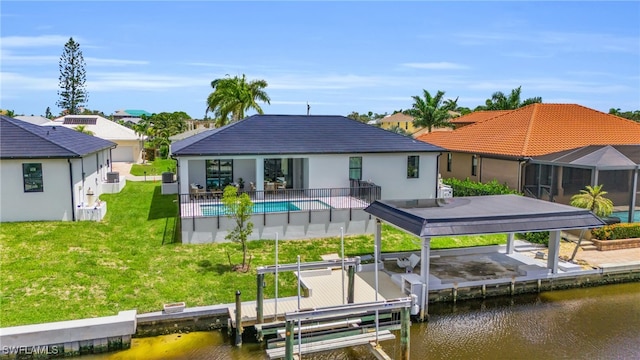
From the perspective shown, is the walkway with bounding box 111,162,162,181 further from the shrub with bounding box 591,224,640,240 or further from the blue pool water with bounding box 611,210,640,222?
the blue pool water with bounding box 611,210,640,222

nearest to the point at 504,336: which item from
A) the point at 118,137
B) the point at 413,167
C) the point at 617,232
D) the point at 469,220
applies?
the point at 469,220

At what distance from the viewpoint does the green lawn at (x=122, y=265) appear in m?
13.3

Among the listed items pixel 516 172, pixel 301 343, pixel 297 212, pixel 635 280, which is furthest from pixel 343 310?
pixel 516 172

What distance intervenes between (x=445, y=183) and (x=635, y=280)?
12.9 metres

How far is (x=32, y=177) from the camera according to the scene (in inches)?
738

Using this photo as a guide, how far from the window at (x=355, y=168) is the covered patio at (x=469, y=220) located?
22.0ft

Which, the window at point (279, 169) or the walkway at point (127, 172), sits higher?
the window at point (279, 169)

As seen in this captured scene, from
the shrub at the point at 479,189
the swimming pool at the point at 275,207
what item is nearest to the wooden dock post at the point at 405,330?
the swimming pool at the point at 275,207

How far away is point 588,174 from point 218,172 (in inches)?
799

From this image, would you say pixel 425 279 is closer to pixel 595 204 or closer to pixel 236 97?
pixel 595 204

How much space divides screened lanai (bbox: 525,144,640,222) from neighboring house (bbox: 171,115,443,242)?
229 inches

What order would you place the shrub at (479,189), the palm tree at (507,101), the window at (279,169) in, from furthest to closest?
the palm tree at (507,101), the window at (279,169), the shrub at (479,189)

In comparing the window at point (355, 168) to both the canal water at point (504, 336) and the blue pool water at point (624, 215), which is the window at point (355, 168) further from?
the blue pool water at point (624, 215)

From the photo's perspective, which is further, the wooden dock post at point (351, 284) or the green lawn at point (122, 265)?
the wooden dock post at point (351, 284)
